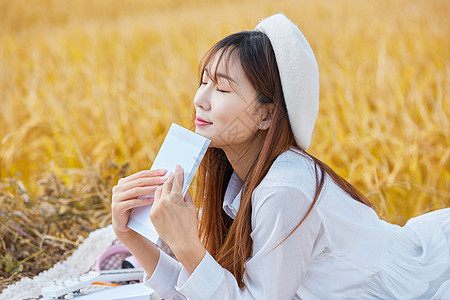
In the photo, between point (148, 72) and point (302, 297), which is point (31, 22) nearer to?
point (148, 72)

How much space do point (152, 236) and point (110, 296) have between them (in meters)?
0.33

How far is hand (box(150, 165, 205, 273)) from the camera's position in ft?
3.53

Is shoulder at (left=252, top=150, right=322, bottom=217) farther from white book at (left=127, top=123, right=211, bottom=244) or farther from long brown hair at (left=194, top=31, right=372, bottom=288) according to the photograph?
white book at (left=127, top=123, right=211, bottom=244)

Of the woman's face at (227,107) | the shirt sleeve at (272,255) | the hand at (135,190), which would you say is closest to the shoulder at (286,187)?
the shirt sleeve at (272,255)

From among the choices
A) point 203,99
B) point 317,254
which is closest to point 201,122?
point 203,99

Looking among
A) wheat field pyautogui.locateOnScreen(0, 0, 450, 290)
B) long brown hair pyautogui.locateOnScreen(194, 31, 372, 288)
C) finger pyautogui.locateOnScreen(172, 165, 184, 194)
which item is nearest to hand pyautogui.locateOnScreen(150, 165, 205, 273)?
finger pyautogui.locateOnScreen(172, 165, 184, 194)

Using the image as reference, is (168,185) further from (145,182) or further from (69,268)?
(69,268)

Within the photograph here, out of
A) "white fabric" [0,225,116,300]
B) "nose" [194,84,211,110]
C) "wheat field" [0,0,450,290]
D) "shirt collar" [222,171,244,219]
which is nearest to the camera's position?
"nose" [194,84,211,110]

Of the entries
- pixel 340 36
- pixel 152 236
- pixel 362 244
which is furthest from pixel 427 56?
pixel 152 236

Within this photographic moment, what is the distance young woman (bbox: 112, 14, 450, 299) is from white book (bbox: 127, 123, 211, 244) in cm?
3

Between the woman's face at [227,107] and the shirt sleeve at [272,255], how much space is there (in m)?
0.15

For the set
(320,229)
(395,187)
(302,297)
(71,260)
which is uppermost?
(320,229)

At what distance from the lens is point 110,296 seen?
4.48 feet

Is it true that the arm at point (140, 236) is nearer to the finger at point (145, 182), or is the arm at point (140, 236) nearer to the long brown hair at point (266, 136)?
the finger at point (145, 182)
